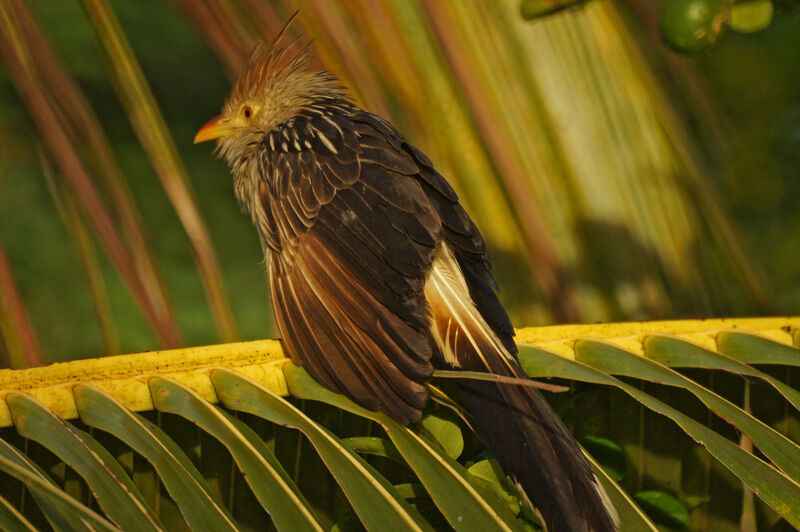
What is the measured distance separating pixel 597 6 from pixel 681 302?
92cm

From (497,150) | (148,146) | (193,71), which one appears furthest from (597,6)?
(148,146)

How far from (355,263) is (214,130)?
2.83 ft

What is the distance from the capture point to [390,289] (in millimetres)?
1853

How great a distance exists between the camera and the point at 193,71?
7.25ft

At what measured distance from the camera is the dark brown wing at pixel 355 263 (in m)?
1.74

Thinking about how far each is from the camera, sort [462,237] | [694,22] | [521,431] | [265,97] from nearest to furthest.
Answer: [694,22] < [521,431] < [462,237] < [265,97]

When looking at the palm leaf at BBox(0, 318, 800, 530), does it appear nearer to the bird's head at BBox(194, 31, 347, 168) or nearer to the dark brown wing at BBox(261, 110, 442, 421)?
the dark brown wing at BBox(261, 110, 442, 421)

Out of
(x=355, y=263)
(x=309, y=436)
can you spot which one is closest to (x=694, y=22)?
(x=355, y=263)

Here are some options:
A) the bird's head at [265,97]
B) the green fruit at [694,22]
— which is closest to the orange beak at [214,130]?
the bird's head at [265,97]

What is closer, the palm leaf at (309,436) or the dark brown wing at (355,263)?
the palm leaf at (309,436)

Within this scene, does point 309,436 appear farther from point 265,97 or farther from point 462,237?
point 265,97

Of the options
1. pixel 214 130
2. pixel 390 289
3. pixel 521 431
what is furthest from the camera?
pixel 214 130

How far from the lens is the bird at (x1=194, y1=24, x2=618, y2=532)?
150 centimetres

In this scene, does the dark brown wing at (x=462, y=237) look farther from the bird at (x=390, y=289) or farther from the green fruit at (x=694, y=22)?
the green fruit at (x=694, y=22)
